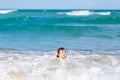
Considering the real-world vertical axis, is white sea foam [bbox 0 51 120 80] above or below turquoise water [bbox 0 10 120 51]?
below

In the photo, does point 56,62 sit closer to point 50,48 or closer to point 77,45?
point 50,48

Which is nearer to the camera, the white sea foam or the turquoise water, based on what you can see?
the white sea foam

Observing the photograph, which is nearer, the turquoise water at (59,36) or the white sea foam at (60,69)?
the white sea foam at (60,69)

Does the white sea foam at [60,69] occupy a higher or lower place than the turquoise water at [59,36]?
lower

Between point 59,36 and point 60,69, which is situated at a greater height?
point 59,36

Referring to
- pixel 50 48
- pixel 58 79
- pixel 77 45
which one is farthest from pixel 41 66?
pixel 77 45

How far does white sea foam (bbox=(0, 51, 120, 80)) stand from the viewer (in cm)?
769

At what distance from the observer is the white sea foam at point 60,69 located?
7.69m

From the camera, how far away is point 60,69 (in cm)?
810

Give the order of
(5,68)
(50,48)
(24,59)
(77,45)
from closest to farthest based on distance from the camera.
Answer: (5,68), (24,59), (50,48), (77,45)

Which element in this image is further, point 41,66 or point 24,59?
point 24,59

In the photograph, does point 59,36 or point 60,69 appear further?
point 59,36

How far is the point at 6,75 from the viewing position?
7.83m

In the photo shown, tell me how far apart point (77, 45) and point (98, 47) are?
1.05 metres
